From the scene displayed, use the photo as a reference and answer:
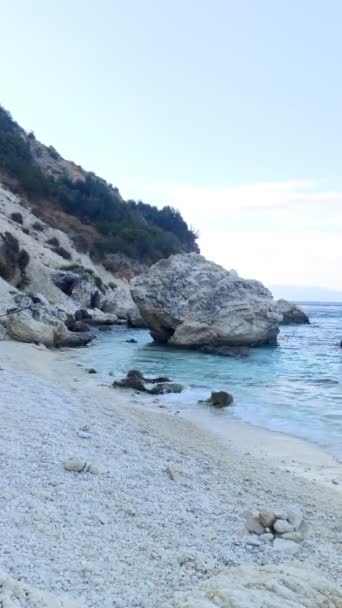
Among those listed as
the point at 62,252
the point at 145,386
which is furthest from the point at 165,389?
the point at 62,252

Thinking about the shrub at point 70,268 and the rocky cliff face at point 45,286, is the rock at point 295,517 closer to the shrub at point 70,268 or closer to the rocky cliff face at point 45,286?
the rocky cliff face at point 45,286

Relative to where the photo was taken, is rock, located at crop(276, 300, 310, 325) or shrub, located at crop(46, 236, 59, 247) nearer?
rock, located at crop(276, 300, 310, 325)

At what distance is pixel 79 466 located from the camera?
5836 millimetres

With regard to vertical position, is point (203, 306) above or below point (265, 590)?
above

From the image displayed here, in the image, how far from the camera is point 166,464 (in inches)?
265

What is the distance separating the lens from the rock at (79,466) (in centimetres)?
580

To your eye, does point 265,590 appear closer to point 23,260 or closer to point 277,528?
point 277,528

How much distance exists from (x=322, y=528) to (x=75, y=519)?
2475 millimetres

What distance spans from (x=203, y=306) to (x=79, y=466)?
709 inches

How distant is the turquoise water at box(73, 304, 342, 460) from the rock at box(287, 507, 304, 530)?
314 cm

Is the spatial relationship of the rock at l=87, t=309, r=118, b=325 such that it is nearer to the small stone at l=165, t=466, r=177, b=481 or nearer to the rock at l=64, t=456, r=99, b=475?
the small stone at l=165, t=466, r=177, b=481

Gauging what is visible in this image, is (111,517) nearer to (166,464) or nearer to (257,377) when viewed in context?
(166,464)

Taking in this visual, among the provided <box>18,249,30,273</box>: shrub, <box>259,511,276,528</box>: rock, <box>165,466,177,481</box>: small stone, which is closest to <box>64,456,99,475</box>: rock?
<box>165,466,177,481</box>: small stone

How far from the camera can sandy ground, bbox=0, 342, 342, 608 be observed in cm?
379
